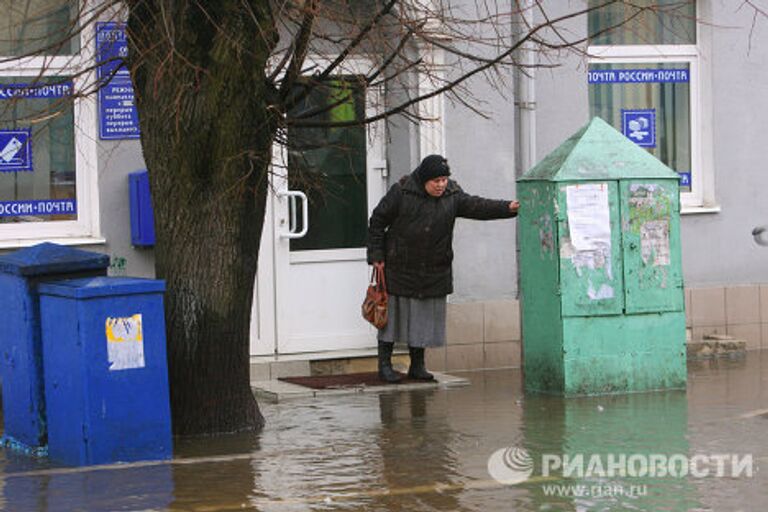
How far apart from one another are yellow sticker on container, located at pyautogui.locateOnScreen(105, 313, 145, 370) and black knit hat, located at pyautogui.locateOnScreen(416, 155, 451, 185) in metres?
3.44

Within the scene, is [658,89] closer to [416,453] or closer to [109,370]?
[416,453]

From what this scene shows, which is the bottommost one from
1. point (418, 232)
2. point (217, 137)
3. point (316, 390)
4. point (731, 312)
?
point (316, 390)

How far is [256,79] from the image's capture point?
32.6 ft

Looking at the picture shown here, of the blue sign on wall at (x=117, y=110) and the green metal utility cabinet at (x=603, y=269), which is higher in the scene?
the blue sign on wall at (x=117, y=110)

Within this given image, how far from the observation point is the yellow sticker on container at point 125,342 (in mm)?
9219

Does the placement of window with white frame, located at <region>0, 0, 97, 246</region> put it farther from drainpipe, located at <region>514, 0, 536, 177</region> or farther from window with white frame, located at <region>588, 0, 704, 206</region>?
window with white frame, located at <region>588, 0, 704, 206</region>

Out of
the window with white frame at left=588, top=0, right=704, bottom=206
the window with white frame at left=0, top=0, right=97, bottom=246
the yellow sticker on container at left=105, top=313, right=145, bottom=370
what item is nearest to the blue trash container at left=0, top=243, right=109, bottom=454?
the yellow sticker on container at left=105, top=313, right=145, bottom=370

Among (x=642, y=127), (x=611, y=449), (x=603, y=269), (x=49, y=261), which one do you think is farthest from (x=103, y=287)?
(x=642, y=127)

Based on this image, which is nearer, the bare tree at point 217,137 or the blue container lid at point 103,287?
the blue container lid at point 103,287

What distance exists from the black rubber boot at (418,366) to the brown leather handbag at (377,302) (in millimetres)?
407

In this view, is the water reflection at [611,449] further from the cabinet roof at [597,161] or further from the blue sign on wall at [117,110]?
the blue sign on wall at [117,110]

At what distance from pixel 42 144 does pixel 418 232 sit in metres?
2.90

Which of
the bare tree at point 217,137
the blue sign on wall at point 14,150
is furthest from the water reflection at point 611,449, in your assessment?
the blue sign on wall at point 14,150

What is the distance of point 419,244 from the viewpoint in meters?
12.4
